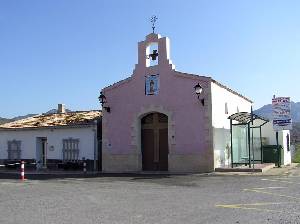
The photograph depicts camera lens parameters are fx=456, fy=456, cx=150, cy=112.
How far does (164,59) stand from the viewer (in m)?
23.2

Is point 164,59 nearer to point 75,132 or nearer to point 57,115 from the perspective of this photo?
point 75,132

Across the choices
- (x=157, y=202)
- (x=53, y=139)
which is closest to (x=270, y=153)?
(x=53, y=139)

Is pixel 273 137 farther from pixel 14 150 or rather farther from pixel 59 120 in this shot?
pixel 14 150

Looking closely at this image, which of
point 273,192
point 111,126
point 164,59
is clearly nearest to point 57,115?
point 111,126

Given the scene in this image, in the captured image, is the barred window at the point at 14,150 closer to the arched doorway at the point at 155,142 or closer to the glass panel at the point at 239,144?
the arched doorway at the point at 155,142

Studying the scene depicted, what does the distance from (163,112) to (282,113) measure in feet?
20.3

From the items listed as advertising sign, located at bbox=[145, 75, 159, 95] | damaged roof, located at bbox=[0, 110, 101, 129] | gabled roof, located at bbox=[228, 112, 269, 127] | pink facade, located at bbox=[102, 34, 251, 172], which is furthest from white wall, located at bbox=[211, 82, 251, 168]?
damaged roof, located at bbox=[0, 110, 101, 129]

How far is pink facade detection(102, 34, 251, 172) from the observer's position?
2183 cm

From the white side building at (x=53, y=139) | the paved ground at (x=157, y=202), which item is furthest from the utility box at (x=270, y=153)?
the white side building at (x=53, y=139)

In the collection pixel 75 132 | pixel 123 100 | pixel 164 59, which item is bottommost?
pixel 75 132

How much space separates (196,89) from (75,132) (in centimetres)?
819

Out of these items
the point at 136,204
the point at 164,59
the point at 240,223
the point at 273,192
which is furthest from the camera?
the point at 164,59

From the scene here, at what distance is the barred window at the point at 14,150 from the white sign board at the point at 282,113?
15.5 metres

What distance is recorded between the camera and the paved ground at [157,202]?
30.7ft
